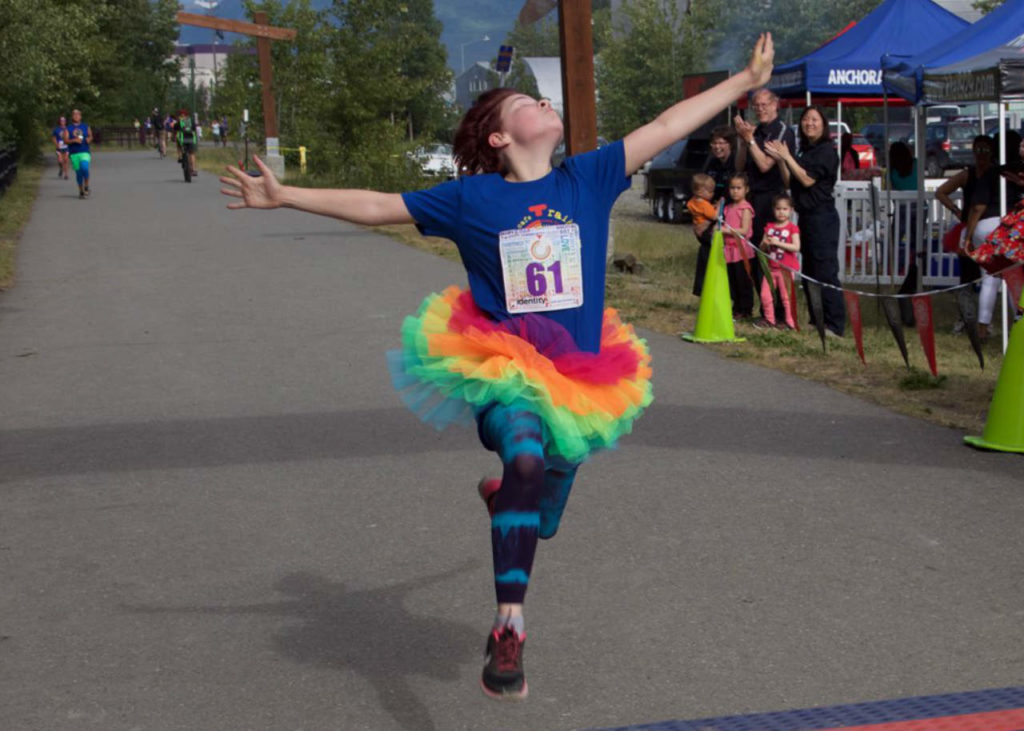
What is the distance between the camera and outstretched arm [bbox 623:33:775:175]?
4.62m

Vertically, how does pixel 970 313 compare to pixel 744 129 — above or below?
below

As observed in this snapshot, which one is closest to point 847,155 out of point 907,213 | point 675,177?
point 907,213

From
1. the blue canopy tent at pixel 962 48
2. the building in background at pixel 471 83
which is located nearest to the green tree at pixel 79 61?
the blue canopy tent at pixel 962 48

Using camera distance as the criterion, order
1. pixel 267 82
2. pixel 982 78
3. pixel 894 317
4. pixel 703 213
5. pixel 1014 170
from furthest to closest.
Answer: pixel 267 82, pixel 703 213, pixel 1014 170, pixel 982 78, pixel 894 317

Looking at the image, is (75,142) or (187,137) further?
(187,137)

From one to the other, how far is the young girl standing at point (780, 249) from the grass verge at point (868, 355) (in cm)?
21

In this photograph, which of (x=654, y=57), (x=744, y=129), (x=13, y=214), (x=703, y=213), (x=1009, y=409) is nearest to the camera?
(x=1009, y=409)

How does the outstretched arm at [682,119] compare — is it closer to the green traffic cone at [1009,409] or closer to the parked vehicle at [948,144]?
the green traffic cone at [1009,409]

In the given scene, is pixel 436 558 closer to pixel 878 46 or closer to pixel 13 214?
pixel 878 46

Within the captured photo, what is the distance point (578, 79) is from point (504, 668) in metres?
12.9

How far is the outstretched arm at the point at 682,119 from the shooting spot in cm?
462

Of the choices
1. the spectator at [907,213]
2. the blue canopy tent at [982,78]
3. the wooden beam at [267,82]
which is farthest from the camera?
the wooden beam at [267,82]

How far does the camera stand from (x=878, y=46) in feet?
56.5

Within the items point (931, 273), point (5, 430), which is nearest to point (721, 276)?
point (931, 273)
